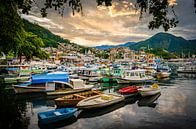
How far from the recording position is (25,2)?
8.65 meters

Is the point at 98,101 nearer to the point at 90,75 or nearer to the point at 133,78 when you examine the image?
the point at 133,78

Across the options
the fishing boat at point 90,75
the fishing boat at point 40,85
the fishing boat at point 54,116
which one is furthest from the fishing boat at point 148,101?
the fishing boat at point 90,75

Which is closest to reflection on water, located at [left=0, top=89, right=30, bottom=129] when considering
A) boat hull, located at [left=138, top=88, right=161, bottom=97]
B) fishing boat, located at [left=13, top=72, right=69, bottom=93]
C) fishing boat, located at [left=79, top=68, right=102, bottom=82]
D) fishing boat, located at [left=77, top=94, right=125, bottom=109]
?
fishing boat, located at [left=13, top=72, right=69, bottom=93]

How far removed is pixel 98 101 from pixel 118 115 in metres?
2.64

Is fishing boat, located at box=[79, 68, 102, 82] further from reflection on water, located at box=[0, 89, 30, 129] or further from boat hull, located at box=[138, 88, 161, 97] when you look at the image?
reflection on water, located at box=[0, 89, 30, 129]

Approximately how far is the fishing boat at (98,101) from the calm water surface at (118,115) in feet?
1.63

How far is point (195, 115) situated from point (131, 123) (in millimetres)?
6156

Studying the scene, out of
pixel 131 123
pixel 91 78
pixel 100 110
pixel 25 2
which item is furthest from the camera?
pixel 91 78

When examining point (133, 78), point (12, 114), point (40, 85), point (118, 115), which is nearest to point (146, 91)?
point (118, 115)

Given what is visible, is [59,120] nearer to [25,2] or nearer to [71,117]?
[71,117]

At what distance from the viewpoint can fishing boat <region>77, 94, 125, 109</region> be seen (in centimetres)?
1817

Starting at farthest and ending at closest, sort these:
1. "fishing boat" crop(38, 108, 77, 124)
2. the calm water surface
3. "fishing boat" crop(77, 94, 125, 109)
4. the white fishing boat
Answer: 1. the white fishing boat
2. "fishing boat" crop(77, 94, 125, 109)
3. the calm water surface
4. "fishing boat" crop(38, 108, 77, 124)

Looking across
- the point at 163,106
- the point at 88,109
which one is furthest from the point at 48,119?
the point at 163,106

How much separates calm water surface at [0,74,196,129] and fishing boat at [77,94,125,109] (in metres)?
0.50
